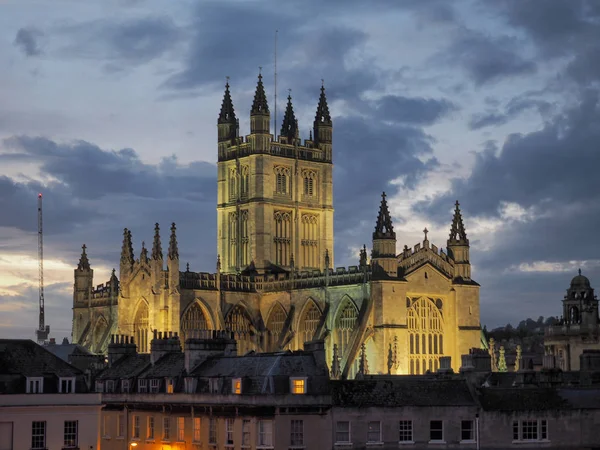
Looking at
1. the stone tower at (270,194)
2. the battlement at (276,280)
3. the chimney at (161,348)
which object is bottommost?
the chimney at (161,348)

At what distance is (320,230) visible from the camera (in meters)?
149

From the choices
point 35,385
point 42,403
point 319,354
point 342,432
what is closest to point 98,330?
point 35,385

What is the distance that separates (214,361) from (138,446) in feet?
19.9

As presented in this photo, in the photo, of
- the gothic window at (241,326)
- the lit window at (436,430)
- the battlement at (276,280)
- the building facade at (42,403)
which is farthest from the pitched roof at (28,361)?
the gothic window at (241,326)

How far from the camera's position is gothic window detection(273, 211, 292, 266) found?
145 metres

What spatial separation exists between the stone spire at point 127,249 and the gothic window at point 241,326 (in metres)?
11.3

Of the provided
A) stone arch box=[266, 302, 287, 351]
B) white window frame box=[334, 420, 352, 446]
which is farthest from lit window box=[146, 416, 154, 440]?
stone arch box=[266, 302, 287, 351]

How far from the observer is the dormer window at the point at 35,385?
72812 millimetres

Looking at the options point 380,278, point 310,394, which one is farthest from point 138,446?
point 380,278

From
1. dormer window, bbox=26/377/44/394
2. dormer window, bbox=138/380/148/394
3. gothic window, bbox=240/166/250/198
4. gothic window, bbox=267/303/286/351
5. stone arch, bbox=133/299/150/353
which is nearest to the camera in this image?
dormer window, bbox=26/377/44/394

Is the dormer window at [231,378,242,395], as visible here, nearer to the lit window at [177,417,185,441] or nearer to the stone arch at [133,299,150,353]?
the lit window at [177,417,185,441]

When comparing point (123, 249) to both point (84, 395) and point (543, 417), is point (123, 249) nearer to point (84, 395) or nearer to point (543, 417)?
point (84, 395)

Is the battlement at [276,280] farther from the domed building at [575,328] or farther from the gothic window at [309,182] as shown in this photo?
the domed building at [575,328]

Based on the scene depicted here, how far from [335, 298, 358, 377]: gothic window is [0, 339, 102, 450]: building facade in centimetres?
5244
